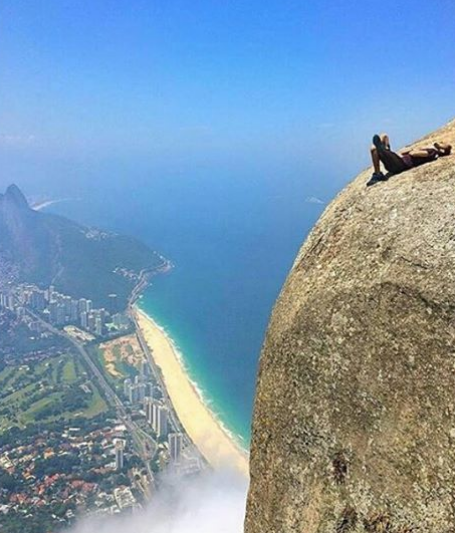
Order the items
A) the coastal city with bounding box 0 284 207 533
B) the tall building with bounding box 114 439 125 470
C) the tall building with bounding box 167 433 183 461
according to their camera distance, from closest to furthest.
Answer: the coastal city with bounding box 0 284 207 533 < the tall building with bounding box 167 433 183 461 < the tall building with bounding box 114 439 125 470

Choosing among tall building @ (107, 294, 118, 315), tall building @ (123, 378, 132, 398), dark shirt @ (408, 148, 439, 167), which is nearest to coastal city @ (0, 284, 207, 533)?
tall building @ (123, 378, 132, 398)

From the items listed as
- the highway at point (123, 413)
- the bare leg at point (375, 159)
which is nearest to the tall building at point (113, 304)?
the highway at point (123, 413)

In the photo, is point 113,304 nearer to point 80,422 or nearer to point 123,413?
point 123,413

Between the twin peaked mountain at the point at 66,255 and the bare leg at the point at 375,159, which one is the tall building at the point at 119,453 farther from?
A: the bare leg at the point at 375,159

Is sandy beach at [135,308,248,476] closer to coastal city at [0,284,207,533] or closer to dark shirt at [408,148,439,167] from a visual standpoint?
coastal city at [0,284,207,533]

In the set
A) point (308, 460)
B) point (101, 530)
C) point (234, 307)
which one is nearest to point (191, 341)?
point (234, 307)
